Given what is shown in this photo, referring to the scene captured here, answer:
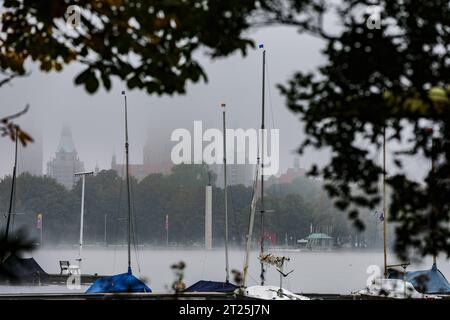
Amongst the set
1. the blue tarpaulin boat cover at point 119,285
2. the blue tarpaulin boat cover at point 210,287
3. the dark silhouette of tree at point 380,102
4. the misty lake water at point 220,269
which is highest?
the dark silhouette of tree at point 380,102

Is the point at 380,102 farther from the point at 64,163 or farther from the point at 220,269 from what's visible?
the point at 220,269

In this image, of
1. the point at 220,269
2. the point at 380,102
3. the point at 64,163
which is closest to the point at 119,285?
the point at 380,102

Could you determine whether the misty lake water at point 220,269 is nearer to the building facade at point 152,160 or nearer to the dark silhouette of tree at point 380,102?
the building facade at point 152,160

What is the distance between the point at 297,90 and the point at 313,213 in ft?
30.9

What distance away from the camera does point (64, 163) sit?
50.6 ft

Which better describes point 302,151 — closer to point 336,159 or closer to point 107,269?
point 336,159

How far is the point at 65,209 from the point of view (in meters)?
18.5

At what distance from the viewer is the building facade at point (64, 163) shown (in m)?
14.3

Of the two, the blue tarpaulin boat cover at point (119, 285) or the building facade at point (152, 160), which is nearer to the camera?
the blue tarpaulin boat cover at point (119, 285)

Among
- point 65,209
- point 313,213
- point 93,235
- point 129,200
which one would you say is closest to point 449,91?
point 313,213

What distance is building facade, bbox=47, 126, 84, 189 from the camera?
46.8 feet

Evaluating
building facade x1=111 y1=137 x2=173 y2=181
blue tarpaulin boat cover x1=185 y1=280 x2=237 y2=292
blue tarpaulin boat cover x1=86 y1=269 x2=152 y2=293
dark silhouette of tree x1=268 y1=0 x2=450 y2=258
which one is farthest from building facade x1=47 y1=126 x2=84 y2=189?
dark silhouette of tree x1=268 y1=0 x2=450 y2=258

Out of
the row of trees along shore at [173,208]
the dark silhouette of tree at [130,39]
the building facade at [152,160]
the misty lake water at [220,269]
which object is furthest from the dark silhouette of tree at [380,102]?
the misty lake water at [220,269]

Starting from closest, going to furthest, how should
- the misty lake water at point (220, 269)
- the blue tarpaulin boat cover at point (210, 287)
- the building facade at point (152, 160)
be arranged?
the blue tarpaulin boat cover at point (210, 287) < the building facade at point (152, 160) < the misty lake water at point (220, 269)
